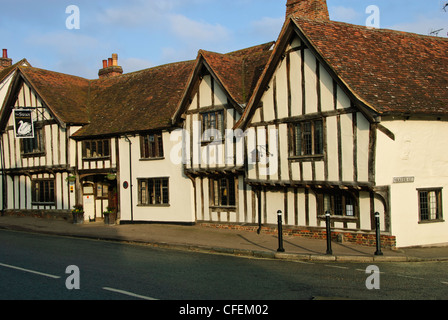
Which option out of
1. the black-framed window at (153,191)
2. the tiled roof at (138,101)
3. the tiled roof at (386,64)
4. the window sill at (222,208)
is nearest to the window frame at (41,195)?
the tiled roof at (138,101)

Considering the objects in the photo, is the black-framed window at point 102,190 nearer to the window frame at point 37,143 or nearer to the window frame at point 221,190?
the window frame at point 37,143

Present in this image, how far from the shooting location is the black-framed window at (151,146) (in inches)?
927

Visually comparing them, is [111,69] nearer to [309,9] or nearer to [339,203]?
[309,9]

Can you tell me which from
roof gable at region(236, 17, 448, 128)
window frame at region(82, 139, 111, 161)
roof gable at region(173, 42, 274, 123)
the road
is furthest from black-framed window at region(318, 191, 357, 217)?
window frame at region(82, 139, 111, 161)

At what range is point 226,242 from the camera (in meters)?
17.1

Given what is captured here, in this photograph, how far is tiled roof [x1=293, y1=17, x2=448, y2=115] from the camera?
15594 millimetres

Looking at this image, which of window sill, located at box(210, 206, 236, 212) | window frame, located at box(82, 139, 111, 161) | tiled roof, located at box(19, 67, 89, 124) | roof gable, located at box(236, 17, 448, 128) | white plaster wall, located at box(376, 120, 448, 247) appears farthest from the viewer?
tiled roof, located at box(19, 67, 89, 124)

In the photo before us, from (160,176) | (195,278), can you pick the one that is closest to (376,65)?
(195,278)

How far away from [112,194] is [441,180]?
17.4 metres

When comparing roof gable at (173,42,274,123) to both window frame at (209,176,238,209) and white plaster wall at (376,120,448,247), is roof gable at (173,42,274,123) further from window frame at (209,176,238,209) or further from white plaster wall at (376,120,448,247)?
white plaster wall at (376,120,448,247)

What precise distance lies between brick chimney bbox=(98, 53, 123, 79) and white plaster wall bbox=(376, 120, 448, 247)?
Result: 21.9m

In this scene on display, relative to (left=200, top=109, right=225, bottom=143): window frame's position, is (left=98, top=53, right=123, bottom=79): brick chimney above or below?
above
